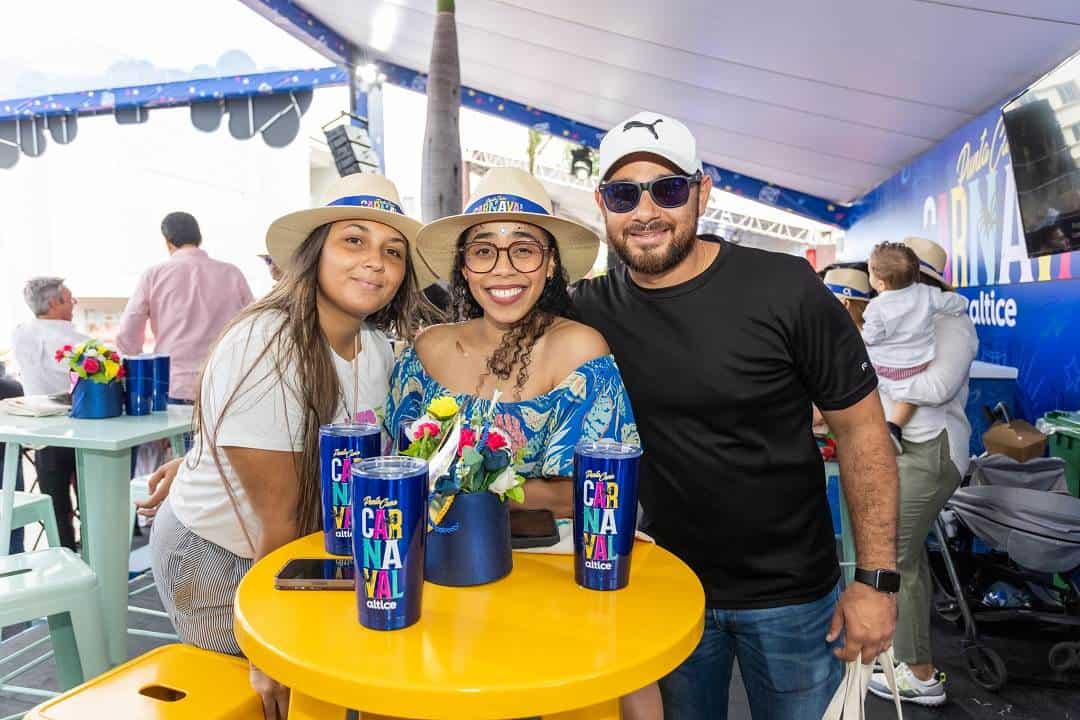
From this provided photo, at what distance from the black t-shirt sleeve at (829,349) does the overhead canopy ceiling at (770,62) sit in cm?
322

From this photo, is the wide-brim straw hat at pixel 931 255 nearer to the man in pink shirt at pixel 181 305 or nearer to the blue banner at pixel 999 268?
the blue banner at pixel 999 268

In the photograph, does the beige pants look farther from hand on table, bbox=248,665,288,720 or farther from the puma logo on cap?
hand on table, bbox=248,665,288,720

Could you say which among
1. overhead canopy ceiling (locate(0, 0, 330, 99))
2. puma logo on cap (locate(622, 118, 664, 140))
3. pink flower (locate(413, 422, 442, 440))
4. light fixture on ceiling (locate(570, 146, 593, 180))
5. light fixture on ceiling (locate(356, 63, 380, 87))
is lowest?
pink flower (locate(413, 422, 442, 440))

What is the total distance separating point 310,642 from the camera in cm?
96

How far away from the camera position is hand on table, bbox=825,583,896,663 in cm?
151

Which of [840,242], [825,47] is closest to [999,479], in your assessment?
[825,47]

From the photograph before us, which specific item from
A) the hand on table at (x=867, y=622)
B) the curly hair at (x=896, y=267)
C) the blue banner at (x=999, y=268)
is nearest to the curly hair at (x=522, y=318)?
the hand on table at (x=867, y=622)

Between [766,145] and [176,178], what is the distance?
7.96 m

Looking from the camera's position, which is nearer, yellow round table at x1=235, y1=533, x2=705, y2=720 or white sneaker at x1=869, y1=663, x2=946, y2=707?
yellow round table at x1=235, y1=533, x2=705, y2=720

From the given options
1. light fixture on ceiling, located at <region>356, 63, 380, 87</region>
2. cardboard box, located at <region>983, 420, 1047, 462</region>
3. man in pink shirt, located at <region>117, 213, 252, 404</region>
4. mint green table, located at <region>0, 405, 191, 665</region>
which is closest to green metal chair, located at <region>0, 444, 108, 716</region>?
mint green table, located at <region>0, 405, 191, 665</region>

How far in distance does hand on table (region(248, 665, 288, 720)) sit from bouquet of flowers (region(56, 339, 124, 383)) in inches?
83.2

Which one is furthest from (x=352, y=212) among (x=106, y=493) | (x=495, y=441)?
(x=106, y=493)

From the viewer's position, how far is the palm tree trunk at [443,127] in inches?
190

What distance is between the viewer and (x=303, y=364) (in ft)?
4.98
